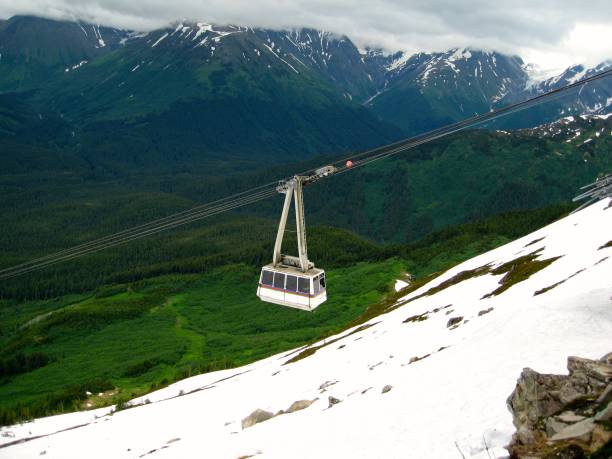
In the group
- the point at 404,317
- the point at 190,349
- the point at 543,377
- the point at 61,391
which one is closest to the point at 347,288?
the point at 190,349

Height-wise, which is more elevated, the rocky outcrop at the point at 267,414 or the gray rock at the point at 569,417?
the gray rock at the point at 569,417

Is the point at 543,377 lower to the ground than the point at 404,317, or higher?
higher

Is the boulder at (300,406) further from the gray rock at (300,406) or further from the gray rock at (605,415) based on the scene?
the gray rock at (605,415)

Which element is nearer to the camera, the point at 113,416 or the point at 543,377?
the point at 543,377

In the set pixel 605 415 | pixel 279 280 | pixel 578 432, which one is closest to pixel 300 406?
pixel 279 280

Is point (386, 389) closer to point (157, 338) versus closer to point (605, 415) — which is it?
point (605, 415)

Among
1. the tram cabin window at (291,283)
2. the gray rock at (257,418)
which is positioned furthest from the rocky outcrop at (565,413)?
the tram cabin window at (291,283)

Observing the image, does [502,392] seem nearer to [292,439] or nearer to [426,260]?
[292,439]
